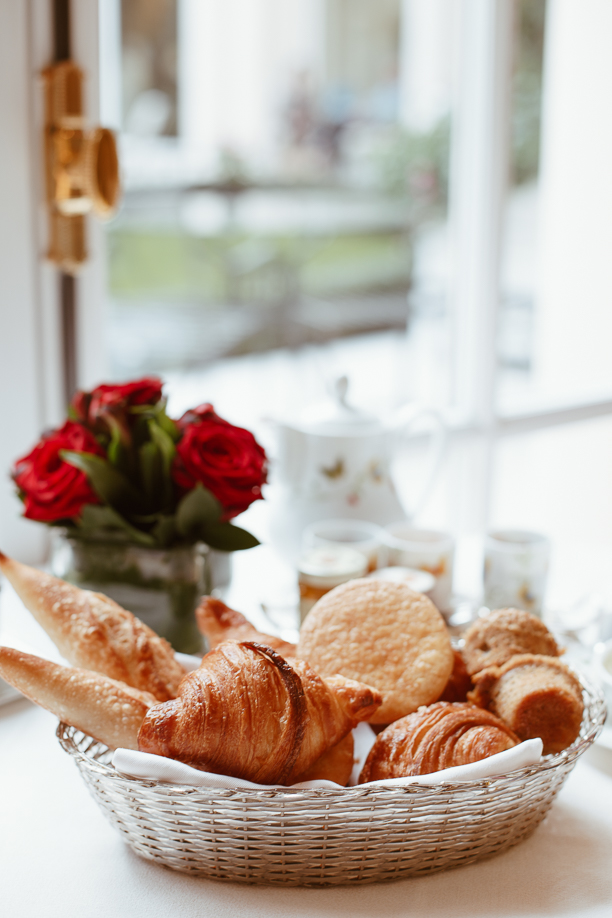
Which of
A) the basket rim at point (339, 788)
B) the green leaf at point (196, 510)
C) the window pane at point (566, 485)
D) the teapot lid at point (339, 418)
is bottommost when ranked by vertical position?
the window pane at point (566, 485)

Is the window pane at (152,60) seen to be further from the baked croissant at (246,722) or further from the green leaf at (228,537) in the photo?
the baked croissant at (246,722)

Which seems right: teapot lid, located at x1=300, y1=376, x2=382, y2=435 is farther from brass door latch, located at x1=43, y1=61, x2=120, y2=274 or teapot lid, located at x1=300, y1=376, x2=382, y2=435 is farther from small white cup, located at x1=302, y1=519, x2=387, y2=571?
brass door latch, located at x1=43, y1=61, x2=120, y2=274

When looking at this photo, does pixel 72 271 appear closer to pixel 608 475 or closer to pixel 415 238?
pixel 608 475

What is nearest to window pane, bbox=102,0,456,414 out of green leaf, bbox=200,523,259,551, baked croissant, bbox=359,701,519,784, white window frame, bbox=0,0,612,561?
white window frame, bbox=0,0,612,561

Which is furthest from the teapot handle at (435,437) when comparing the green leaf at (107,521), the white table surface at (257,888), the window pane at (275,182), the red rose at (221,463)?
the window pane at (275,182)

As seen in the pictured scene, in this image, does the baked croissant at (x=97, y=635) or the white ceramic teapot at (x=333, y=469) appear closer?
the baked croissant at (x=97, y=635)

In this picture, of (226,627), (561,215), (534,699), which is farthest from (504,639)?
(561,215)

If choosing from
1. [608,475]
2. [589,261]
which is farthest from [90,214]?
[608,475]

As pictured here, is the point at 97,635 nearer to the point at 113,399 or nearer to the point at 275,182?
the point at 113,399
